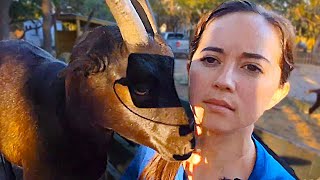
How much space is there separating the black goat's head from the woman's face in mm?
234

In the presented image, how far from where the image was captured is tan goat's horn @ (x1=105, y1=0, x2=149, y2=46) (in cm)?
124

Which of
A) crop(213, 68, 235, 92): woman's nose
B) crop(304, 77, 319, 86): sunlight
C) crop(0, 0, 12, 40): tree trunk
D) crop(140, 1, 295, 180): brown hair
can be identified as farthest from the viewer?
crop(304, 77, 319, 86): sunlight

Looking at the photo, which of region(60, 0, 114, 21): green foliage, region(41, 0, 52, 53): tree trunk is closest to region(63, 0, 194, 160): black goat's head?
region(41, 0, 52, 53): tree trunk

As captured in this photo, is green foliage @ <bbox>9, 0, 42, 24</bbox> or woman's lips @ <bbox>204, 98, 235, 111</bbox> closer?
woman's lips @ <bbox>204, 98, 235, 111</bbox>

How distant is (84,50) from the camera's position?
145 centimetres

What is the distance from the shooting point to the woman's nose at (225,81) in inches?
40.3

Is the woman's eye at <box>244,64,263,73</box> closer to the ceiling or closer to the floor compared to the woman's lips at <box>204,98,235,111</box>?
closer to the ceiling

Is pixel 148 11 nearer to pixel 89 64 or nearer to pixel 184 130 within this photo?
pixel 89 64

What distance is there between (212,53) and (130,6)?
1.16ft

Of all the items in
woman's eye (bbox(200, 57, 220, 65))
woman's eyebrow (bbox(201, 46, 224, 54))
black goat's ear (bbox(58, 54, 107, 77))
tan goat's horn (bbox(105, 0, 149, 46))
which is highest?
tan goat's horn (bbox(105, 0, 149, 46))

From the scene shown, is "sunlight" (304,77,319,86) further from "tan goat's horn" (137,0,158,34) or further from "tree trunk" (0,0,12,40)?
"tan goat's horn" (137,0,158,34)

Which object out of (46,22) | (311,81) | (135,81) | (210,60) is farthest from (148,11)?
(311,81)

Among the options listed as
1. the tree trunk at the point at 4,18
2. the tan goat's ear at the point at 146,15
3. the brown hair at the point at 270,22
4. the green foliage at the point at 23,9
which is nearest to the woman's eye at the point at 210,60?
the brown hair at the point at 270,22

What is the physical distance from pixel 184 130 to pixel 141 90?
0.21 meters
